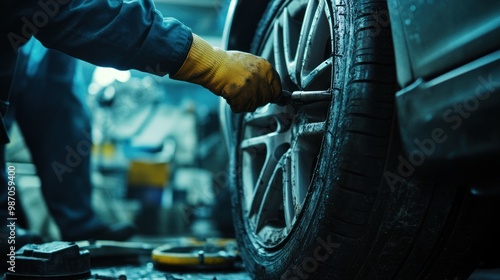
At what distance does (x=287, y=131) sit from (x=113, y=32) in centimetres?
53

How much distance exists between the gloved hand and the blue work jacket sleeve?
36 millimetres

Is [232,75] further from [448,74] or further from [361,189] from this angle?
[448,74]

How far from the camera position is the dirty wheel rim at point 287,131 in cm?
121

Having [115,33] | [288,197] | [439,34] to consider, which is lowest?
[288,197]

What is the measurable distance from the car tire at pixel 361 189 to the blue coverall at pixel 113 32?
355 mm

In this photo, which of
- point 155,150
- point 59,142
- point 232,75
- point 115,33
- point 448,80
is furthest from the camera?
point 155,150

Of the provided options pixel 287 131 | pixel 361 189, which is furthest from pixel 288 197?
pixel 361 189

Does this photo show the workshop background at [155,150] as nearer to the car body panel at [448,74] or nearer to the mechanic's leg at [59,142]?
the mechanic's leg at [59,142]

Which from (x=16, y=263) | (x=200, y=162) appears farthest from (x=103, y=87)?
(x=16, y=263)

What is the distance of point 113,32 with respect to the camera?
1.23 meters

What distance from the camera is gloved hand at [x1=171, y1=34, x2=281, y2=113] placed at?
132 centimetres

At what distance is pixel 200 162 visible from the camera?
596cm

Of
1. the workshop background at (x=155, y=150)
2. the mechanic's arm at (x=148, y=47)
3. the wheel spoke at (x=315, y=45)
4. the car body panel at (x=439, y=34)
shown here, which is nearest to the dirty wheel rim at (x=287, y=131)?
the wheel spoke at (x=315, y=45)

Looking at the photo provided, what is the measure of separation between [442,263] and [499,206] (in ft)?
0.56
